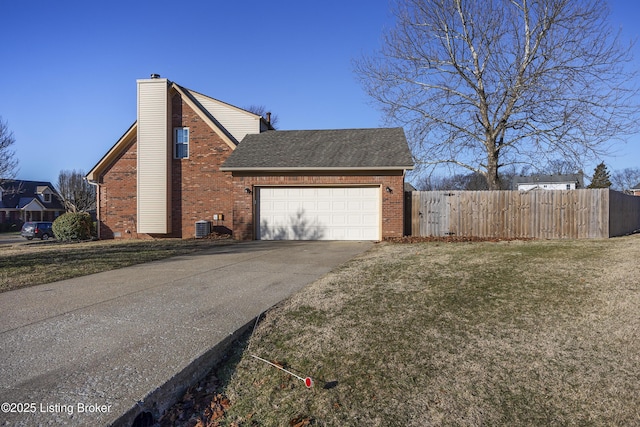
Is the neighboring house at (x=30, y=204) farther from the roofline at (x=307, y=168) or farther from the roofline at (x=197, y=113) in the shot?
the roofline at (x=307, y=168)

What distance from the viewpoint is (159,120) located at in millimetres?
16375

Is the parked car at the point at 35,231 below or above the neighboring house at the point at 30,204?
below

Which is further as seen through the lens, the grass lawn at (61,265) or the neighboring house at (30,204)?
the neighboring house at (30,204)

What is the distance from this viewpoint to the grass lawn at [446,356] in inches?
114

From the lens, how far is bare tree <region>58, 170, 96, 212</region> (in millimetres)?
43469

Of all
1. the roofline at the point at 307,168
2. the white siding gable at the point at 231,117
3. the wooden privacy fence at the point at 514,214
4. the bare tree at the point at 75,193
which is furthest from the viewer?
the bare tree at the point at 75,193

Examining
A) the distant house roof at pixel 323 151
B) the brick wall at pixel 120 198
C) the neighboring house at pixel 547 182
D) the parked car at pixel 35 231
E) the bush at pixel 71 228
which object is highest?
the neighboring house at pixel 547 182

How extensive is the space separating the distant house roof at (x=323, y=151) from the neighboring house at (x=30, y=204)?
151ft

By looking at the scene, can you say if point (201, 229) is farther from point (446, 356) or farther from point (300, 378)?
point (446, 356)

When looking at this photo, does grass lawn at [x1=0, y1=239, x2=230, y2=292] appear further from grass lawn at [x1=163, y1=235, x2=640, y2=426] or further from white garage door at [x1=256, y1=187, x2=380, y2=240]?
grass lawn at [x1=163, y1=235, x2=640, y2=426]

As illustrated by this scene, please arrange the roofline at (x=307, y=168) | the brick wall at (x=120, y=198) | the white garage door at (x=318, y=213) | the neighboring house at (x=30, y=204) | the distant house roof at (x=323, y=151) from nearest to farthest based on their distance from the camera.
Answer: the roofline at (x=307, y=168) < the distant house roof at (x=323, y=151) < the white garage door at (x=318, y=213) < the brick wall at (x=120, y=198) < the neighboring house at (x=30, y=204)

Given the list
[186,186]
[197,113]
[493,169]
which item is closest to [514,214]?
[493,169]

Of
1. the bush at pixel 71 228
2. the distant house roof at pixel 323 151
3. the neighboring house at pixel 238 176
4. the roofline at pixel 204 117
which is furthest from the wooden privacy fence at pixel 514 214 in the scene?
the bush at pixel 71 228

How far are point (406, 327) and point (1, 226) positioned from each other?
5539 cm
